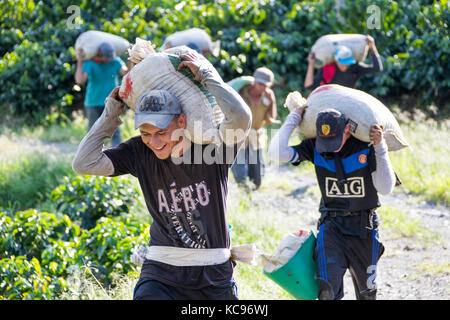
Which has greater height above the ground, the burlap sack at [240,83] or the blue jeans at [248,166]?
the burlap sack at [240,83]

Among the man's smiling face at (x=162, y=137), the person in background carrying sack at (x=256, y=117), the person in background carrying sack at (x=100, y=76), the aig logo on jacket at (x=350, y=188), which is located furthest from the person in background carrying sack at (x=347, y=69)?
the man's smiling face at (x=162, y=137)

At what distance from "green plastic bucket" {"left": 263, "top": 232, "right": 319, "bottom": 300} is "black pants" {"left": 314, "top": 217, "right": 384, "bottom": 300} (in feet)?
0.25

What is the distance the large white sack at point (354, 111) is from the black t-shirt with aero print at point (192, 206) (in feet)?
3.75

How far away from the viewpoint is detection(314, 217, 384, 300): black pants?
4.24 meters

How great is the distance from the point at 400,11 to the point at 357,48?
4.03 metres

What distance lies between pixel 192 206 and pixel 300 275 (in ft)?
3.87

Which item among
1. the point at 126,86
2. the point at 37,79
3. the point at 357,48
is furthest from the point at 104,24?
the point at 126,86

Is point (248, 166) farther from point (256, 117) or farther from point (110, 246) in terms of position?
point (110, 246)

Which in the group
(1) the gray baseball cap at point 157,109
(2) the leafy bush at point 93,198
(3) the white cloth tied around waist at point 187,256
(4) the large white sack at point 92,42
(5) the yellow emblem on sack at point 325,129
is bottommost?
(2) the leafy bush at point 93,198

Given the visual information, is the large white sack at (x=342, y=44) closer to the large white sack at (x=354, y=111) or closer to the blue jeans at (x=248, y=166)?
the blue jeans at (x=248, y=166)

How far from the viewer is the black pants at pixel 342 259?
13.9 ft

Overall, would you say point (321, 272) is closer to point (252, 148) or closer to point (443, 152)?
point (252, 148)

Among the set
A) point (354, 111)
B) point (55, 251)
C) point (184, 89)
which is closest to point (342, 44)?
point (354, 111)
